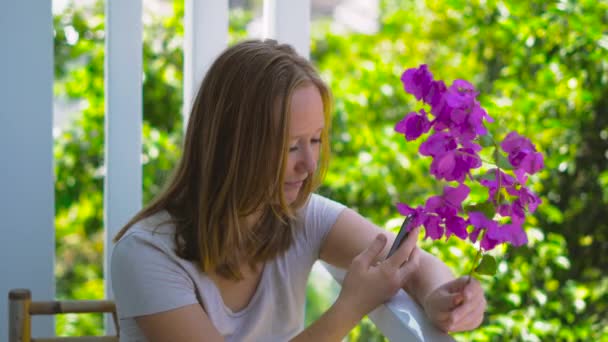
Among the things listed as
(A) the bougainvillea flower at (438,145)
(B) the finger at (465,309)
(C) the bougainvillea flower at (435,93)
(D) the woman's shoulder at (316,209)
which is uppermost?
(C) the bougainvillea flower at (435,93)

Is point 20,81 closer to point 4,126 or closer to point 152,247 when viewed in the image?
point 4,126

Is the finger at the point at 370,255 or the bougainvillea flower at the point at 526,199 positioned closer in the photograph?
the bougainvillea flower at the point at 526,199

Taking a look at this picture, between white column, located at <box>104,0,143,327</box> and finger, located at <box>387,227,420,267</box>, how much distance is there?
727 millimetres

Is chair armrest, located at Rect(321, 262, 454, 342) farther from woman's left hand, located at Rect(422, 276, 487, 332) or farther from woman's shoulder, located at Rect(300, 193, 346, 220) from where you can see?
woman's shoulder, located at Rect(300, 193, 346, 220)

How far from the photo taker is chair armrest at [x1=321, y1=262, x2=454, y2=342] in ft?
4.09

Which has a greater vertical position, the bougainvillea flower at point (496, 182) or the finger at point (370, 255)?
the bougainvillea flower at point (496, 182)

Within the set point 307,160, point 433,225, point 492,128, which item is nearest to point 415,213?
point 433,225

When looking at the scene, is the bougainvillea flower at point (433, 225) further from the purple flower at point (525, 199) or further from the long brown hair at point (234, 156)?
the long brown hair at point (234, 156)

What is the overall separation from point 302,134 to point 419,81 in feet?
1.37

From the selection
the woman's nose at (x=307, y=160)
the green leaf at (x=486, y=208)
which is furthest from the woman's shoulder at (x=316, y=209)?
the green leaf at (x=486, y=208)

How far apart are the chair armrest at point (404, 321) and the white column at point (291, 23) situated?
697 millimetres

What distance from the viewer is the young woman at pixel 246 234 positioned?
1425 millimetres

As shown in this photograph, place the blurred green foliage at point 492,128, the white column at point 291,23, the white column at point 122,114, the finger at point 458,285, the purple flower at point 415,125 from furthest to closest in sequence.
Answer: the blurred green foliage at point 492,128 → the white column at point 291,23 → the white column at point 122,114 → the finger at point 458,285 → the purple flower at point 415,125

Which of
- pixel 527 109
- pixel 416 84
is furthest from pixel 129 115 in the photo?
pixel 527 109
